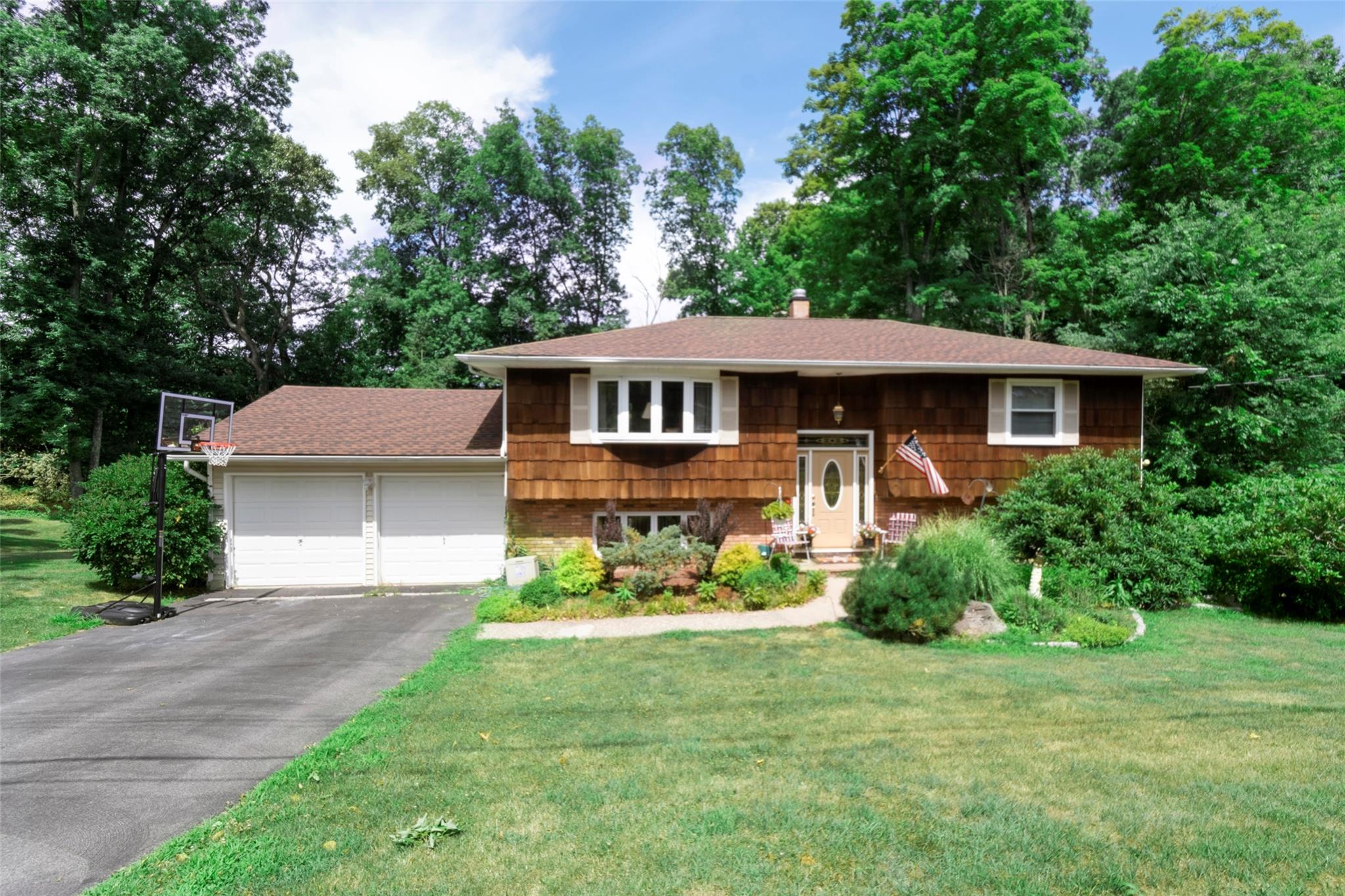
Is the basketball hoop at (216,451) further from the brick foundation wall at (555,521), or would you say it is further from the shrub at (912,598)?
the shrub at (912,598)

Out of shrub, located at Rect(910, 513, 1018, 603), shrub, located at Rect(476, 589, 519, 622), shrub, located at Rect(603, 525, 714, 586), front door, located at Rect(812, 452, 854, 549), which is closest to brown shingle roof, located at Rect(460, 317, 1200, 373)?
front door, located at Rect(812, 452, 854, 549)

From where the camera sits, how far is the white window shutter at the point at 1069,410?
540 inches

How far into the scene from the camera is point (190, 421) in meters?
12.0

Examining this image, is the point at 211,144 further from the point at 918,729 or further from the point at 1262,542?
the point at 1262,542

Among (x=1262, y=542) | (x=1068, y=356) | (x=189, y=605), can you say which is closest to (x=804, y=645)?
(x=1262, y=542)

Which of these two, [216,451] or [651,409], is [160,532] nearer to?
[216,451]

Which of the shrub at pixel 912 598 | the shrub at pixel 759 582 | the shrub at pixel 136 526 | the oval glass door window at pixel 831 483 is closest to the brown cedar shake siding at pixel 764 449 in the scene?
the oval glass door window at pixel 831 483

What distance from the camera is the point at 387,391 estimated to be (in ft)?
58.4

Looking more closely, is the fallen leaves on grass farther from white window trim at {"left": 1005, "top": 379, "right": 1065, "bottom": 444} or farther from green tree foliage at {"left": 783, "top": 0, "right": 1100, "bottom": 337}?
green tree foliage at {"left": 783, "top": 0, "right": 1100, "bottom": 337}

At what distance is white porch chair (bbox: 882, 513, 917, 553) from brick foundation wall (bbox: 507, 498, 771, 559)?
298 centimetres

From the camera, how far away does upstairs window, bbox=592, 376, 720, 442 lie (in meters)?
12.7

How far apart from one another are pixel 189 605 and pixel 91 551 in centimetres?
208

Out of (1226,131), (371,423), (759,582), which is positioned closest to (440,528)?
(371,423)

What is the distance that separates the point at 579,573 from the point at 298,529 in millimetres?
6681
